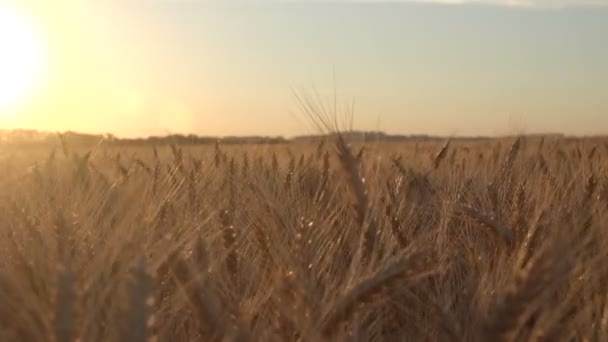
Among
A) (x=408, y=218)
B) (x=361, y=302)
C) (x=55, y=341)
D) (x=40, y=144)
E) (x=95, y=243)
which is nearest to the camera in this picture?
(x=55, y=341)

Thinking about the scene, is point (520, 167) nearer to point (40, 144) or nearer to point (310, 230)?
point (310, 230)

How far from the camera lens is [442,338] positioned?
1.48 metres

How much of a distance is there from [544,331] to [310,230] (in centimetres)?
47

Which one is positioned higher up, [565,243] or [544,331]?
[565,243]

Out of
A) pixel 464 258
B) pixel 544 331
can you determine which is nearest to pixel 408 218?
pixel 464 258

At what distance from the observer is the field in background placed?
1.04 m

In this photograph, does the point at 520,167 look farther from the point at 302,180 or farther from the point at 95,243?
the point at 95,243

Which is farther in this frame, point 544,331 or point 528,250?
point 528,250

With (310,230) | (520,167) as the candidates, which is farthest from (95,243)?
(520,167)

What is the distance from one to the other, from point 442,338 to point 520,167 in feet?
6.50

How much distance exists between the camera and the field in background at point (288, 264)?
40.9 inches

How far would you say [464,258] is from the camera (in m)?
2.13

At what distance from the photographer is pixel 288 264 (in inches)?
48.1

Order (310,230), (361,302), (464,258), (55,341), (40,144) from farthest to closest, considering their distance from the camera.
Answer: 1. (40,144)
2. (464,258)
3. (310,230)
4. (361,302)
5. (55,341)
